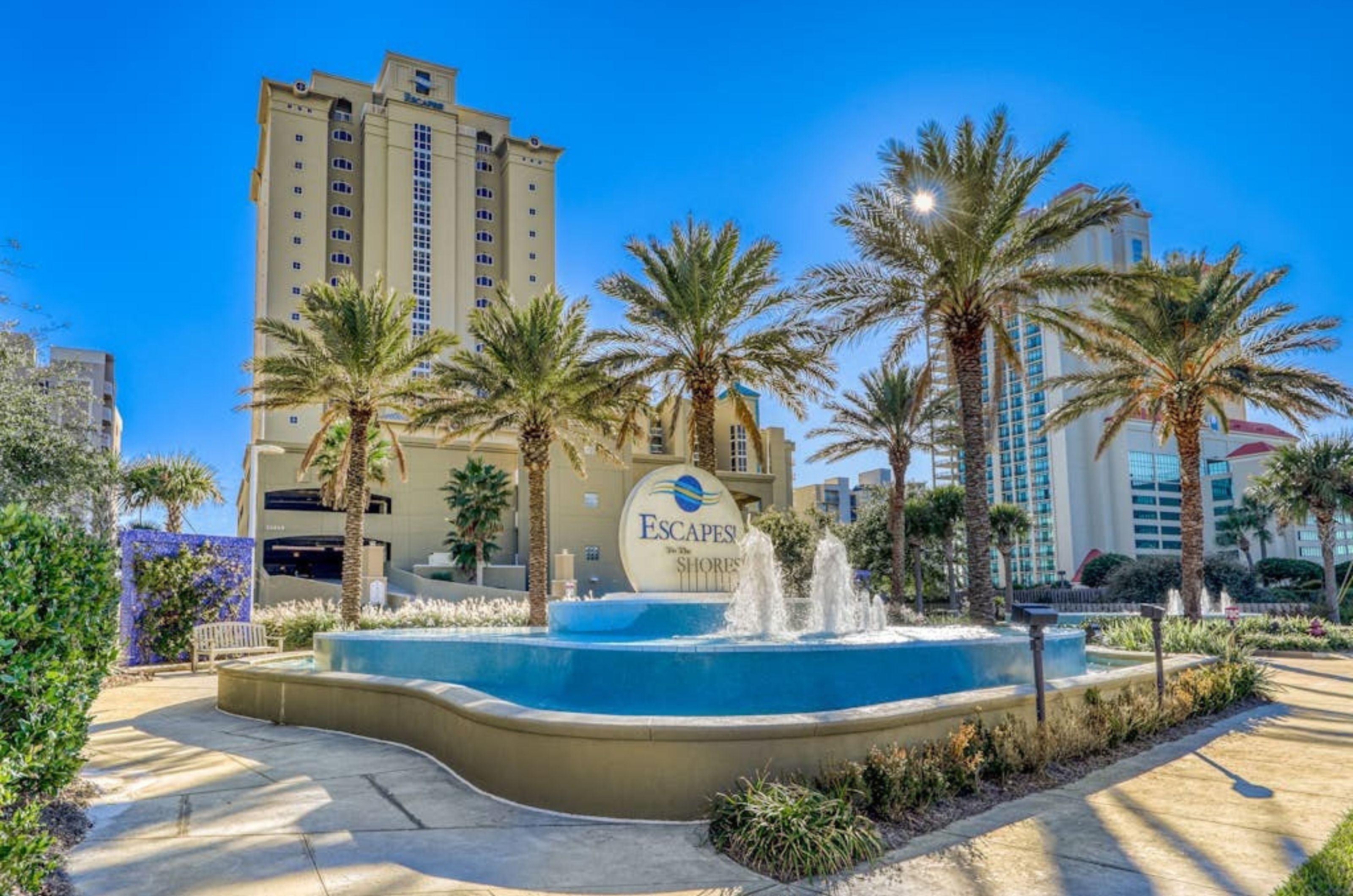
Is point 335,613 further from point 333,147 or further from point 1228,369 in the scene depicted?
point 333,147

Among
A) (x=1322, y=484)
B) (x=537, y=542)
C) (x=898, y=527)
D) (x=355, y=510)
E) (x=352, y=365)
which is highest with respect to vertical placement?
(x=352, y=365)

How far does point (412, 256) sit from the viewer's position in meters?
70.1

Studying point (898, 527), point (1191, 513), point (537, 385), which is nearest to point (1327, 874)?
point (537, 385)

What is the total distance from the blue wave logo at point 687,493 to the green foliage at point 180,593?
9057mm

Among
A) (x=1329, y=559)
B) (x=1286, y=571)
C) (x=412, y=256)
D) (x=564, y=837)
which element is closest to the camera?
(x=564, y=837)

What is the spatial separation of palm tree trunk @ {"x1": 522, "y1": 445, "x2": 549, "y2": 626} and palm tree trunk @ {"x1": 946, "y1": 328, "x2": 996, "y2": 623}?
425 inches

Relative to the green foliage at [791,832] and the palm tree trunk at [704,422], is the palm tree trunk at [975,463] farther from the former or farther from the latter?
the green foliage at [791,832]

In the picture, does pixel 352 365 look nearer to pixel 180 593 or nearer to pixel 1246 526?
pixel 180 593

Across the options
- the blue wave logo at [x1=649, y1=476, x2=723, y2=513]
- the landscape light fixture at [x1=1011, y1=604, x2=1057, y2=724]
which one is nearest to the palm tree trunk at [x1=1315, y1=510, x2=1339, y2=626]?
the blue wave logo at [x1=649, y1=476, x2=723, y2=513]

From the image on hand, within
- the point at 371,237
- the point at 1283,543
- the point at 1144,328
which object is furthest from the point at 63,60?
the point at 1283,543

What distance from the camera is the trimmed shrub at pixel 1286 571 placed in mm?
48156

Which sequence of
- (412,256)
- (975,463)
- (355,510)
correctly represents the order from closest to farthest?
(975,463), (355,510), (412,256)

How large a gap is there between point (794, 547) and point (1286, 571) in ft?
111

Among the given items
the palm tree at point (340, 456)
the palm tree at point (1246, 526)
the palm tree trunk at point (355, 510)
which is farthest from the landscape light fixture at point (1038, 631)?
the palm tree at point (1246, 526)
